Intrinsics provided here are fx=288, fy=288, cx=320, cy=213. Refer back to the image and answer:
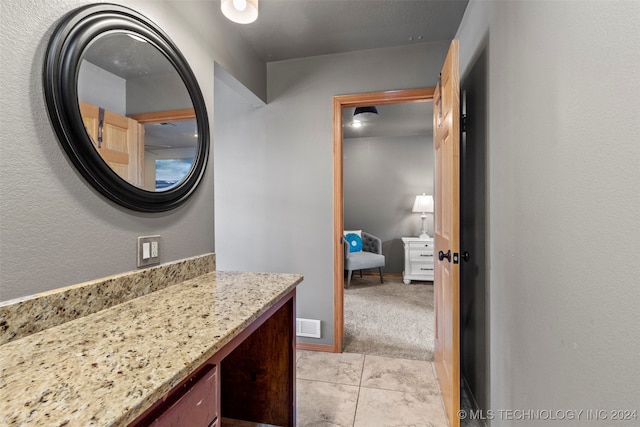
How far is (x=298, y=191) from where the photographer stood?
251cm

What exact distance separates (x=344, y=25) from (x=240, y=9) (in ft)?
3.02

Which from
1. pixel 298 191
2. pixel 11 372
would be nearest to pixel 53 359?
pixel 11 372

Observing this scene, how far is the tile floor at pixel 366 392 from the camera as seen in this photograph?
164 centimetres

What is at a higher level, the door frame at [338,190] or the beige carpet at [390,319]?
the door frame at [338,190]

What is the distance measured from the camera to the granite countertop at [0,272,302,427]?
52 cm

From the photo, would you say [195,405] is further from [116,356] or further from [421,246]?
[421,246]

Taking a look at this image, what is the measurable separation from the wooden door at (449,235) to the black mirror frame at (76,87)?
4.79ft

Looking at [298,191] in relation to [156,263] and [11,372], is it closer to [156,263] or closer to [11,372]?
[156,263]

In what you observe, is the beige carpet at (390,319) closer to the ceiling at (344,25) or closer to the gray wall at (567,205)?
the gray wall at (567,205)

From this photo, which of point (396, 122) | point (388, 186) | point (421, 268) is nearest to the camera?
point (396, 122)

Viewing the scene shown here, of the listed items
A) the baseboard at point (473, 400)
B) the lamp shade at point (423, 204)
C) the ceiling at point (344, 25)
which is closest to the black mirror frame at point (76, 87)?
the ceiling at point (344, 25)

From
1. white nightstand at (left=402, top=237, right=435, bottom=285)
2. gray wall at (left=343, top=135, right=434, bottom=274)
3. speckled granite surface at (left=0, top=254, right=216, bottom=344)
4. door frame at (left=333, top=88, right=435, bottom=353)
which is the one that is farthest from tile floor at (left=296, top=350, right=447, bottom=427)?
gray wall at (left=343, top=135, right=434, bottom=274)

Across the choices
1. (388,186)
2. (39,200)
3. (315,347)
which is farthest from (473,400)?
(388,186)

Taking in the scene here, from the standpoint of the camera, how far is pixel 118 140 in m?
1.17
